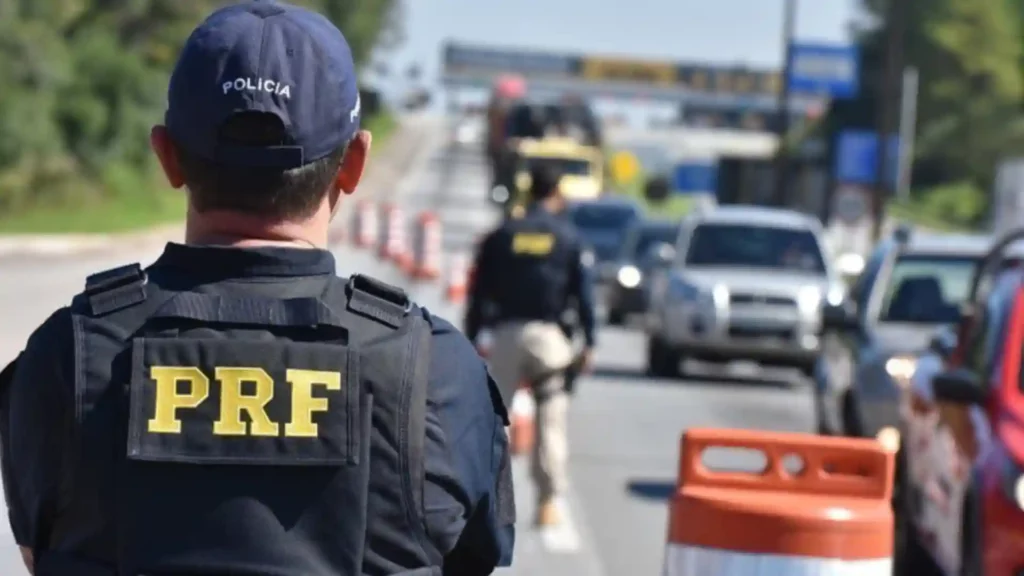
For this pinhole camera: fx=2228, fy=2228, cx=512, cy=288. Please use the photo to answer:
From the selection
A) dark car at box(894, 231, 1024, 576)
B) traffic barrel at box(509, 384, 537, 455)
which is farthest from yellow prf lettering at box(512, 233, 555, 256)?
dark car at box(894, 231, 1024, 576)

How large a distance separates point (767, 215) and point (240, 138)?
65.4 feet

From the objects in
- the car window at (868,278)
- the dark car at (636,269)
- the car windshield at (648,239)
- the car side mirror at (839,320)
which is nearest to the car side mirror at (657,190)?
the dark car at (636,269)

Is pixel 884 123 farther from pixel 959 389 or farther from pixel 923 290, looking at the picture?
pixel 959 389

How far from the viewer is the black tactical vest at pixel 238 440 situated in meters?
2.72

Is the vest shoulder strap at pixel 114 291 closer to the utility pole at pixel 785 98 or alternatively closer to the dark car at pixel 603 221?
the dark car at pixel 603 221

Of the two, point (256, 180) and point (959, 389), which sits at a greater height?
point (256, 180)

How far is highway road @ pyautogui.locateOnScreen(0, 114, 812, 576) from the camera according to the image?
34.8 ft

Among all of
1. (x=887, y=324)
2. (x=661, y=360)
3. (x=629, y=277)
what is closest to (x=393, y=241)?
(x=629, y=277)

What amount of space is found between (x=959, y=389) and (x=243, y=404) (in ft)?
20.1

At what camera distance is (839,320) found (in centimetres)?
1316

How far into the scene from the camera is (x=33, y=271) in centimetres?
3416

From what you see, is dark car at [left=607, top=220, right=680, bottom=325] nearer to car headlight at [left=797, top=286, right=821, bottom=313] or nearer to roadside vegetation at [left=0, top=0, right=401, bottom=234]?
car headlight at [left=797, top=286, right=821, bottom=313]

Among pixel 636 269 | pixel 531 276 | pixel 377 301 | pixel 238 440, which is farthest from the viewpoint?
pixel 636 269

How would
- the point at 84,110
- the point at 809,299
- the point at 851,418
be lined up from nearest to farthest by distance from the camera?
the point at 851,418
the point at 809,299
the point at 84,110
